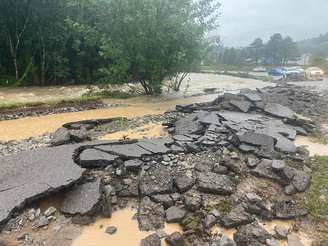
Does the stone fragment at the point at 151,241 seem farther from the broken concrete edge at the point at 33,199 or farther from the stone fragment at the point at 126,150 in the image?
the stone fragment at the point at 126,150

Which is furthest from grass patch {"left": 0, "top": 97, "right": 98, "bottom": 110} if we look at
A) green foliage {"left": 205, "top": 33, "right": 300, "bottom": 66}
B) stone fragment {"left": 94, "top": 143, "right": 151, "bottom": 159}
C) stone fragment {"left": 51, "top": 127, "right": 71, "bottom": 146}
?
green foliage {"left": 205, "top": 33, "right": 300, "bottom": 66}

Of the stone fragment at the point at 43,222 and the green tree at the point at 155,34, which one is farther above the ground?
the green tree at the point at 155,34

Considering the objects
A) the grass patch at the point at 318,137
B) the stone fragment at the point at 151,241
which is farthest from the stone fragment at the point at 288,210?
the grass patch at the point at 318,137

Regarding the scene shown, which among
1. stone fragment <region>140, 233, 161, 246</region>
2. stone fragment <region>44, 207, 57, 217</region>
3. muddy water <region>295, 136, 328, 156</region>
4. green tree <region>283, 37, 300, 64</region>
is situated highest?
green tree <region>283, 37, 300, 64</region>

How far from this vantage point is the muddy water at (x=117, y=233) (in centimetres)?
362

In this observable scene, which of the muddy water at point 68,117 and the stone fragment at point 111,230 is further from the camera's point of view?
the muddy water at point 68,117

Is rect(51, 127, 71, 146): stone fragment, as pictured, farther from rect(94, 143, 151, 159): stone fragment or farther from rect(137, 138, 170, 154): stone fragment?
rect(137, 138, 170, 154): stone fragment

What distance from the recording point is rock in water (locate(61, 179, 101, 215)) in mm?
3906

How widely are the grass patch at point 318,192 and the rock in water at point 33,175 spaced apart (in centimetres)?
341

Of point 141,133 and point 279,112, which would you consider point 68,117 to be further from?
point 279,112

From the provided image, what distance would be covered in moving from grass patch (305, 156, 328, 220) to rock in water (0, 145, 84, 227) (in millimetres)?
3407

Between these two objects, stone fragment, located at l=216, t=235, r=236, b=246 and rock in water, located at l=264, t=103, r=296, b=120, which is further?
rock in water, located at l=264, t=103, r=296, b=120

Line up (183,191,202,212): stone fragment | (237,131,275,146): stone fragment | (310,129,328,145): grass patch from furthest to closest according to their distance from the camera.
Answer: (310,129,328,145): grass patch < (237,131,275,146): stone fragment < (183,191,202,212): stone fragment

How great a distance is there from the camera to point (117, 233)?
379 cm
